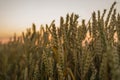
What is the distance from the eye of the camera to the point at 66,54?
4.25 ft

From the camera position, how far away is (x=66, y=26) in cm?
142

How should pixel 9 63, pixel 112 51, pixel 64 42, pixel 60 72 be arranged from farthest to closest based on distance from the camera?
1. pixel 9 63
2. pixel 64 42
3. pixel 60 72
4. pixel 112 51

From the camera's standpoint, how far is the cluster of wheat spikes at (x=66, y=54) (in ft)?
3.82

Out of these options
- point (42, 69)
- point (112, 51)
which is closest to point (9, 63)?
point (42, 69)

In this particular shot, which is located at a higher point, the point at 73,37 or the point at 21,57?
the point at 73,37

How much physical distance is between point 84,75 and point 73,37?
30 cm

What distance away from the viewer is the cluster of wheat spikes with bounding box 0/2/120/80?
3.82ft

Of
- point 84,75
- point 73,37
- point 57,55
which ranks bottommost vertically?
point 84,75

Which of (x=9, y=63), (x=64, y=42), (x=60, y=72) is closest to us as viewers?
(x=60, y=72)

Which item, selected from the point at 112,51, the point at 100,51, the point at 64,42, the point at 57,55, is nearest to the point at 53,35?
the point at 64,42

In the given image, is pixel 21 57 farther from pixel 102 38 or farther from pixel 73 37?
pixel 102 38

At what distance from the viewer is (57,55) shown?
4.03 ft

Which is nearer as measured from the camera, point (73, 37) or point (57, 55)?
point (57, 55)

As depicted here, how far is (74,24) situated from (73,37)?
3.5 inches
